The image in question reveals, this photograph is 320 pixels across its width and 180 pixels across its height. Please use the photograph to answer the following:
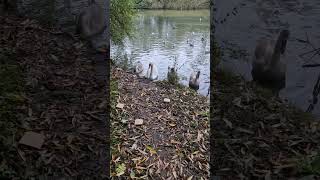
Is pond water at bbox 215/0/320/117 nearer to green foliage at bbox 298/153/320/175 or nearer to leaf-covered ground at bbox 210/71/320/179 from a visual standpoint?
leaf-covered ground at bbox 210/71/320/179

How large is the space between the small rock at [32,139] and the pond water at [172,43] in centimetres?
268

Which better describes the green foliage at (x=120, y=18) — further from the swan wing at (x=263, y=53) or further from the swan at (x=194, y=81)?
the swan wing at (x=263, y=53)

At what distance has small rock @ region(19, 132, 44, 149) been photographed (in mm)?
2332

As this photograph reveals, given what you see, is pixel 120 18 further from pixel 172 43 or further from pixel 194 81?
pixel 172 43

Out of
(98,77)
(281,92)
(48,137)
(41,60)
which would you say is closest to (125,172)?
(48,137)

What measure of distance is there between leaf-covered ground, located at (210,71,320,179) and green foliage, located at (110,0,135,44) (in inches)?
106

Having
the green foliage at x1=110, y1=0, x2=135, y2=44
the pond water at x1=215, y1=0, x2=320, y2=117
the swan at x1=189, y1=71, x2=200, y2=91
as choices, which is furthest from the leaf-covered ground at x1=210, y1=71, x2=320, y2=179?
the green foliage at x1=110, y1=0, x2=135, y2=44

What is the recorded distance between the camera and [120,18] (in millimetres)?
5734

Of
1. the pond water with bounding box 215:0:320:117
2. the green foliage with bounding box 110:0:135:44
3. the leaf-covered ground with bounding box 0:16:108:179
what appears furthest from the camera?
the green foliage with bounding box 110:0:135:44

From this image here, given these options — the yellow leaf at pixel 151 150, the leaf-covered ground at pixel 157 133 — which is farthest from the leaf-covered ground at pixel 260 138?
the yellow leaf at pixel 151 150

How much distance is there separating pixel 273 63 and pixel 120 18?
9.55 ft

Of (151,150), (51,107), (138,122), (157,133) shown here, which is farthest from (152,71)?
(51,107)

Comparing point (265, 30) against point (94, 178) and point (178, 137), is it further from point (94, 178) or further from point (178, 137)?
point (94, 178)

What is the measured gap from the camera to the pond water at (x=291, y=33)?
3592 millimetres
